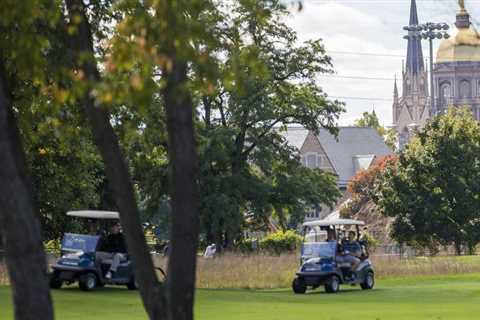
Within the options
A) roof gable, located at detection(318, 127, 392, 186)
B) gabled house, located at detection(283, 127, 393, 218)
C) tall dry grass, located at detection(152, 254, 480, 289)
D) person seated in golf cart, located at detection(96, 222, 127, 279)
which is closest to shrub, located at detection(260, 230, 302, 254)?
tall dry grass, located at detection(152, 254, 480, 289)

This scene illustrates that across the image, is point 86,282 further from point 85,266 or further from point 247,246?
point 247,246

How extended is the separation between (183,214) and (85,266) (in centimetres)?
2405

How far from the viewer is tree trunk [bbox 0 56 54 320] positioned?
11078mm

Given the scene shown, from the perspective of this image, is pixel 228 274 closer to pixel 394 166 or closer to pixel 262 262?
pixel 262 262

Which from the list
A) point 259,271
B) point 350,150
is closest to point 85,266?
point 259,271

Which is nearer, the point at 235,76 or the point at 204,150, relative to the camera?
the point at 235,76

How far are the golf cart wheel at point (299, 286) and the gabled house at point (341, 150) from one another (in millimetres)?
86278

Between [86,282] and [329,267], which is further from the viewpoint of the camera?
[329,267]

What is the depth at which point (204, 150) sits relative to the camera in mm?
63156

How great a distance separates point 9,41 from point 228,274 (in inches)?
1140

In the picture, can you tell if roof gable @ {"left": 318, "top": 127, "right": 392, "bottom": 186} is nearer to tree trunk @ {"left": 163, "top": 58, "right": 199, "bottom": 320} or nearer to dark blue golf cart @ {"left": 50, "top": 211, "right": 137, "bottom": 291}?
dark blue golf cart @ {"left": 50, "top": 211, "right": 137, "bottom": 291}

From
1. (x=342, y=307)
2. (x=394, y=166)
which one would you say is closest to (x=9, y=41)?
(x=342, y=307)

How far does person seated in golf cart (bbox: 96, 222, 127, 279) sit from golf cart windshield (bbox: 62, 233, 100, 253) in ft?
0.65

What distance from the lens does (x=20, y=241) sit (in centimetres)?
1112
